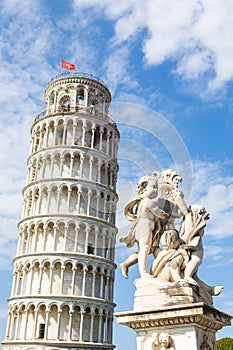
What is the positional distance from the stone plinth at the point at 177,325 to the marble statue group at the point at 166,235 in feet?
1.31

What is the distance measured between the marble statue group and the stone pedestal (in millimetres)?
197

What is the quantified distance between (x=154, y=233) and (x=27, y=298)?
132 feet

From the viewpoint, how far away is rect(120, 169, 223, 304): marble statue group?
6.33 meters

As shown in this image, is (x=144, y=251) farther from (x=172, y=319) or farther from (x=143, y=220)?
(x=172, y=319)

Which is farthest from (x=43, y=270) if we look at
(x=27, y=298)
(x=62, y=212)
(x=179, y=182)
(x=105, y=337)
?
(x=179, y=182)

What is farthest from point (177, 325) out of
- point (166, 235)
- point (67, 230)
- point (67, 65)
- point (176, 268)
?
point (67, 65)

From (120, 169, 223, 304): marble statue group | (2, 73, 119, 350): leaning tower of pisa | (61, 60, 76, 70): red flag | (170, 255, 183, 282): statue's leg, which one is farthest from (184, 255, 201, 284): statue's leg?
(61, 60, 76, 70): red flag

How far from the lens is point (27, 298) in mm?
44031

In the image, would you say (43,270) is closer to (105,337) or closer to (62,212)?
(62,212)

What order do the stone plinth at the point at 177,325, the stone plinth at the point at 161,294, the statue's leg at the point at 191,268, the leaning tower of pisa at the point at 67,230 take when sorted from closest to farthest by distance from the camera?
the stone plinth at the point at 177,325
the stone plinth at the point at 161,294
the statue's leg at the point at 191,268
the leaning tower of pisa at the point at 67,230

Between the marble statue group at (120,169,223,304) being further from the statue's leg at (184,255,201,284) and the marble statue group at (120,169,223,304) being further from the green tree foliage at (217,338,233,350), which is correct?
the green tree foliage at (217,338,233,350)

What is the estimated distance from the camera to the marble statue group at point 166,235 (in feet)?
20.8

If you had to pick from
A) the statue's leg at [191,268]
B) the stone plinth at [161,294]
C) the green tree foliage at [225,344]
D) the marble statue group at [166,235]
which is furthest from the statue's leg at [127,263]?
the green tree foliage at [225,344]

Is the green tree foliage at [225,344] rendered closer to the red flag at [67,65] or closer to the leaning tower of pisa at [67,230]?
the leaning tower of pisa at [67,230]
